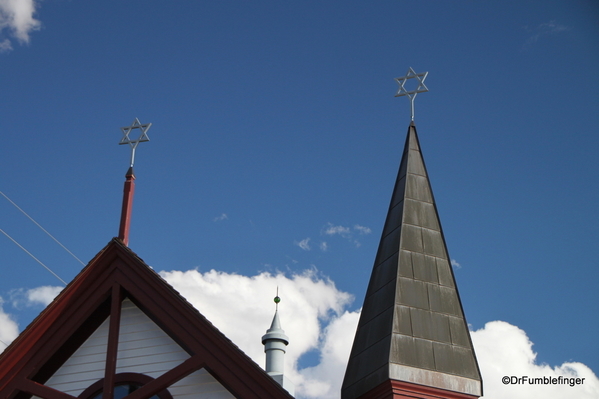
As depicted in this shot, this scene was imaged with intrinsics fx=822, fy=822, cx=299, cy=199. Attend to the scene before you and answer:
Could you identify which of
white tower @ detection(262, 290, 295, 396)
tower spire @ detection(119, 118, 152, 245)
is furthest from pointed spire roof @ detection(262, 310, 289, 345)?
tower spire @ detection(119, 118, 152, 245)

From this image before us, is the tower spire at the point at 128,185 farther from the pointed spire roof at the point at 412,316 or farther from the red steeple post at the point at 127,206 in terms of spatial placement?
the pointed spire roof at the point at 412,316

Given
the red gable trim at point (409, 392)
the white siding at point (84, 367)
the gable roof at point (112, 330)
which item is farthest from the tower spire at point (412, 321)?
the white siding at point (84, 367)

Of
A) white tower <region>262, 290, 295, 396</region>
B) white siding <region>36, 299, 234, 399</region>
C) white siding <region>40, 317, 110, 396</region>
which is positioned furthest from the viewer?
white tower <region>262, 290, 295, 396</region>

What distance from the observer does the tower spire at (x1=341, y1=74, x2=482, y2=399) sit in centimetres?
1141

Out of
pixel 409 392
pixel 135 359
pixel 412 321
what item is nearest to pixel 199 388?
pixel 135 359

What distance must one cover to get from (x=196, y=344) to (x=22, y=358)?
289cm

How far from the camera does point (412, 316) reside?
1201cm

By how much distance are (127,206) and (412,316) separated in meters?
5.48

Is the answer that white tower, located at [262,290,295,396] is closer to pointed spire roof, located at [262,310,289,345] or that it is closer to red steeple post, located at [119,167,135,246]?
pointed spire roof, located at [262,310,289,345]

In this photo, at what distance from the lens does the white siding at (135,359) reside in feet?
40.9

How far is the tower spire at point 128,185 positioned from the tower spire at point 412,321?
4273 mm

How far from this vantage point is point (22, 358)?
1285 cm

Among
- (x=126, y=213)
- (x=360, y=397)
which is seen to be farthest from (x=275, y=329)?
(x=360, y=397)

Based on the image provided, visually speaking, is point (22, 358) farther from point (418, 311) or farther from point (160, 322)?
point (418, 311)
